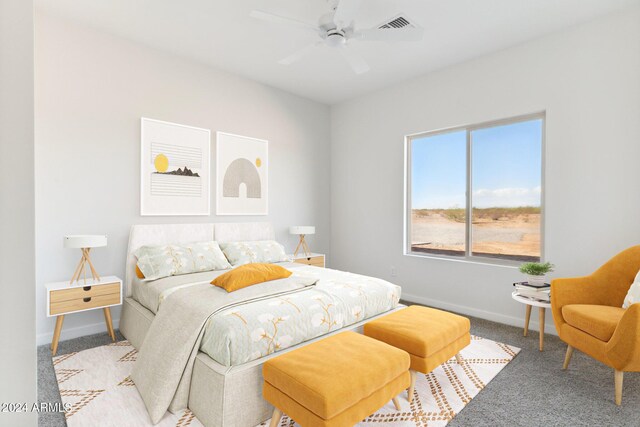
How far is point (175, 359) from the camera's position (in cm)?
195

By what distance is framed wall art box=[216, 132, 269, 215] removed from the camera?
4.13 meters

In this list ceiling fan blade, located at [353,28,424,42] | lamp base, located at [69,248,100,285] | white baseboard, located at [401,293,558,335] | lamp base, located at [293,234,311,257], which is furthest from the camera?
lamp base, located at [293,234,311,257]

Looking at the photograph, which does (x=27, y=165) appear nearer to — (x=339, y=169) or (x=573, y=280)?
(x=573, y=280)

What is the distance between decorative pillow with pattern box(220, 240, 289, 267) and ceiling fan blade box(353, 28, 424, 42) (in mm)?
2476

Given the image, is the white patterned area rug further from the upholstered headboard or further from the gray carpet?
the upholstered headboard

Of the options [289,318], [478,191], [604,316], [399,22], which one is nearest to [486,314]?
[478,191]

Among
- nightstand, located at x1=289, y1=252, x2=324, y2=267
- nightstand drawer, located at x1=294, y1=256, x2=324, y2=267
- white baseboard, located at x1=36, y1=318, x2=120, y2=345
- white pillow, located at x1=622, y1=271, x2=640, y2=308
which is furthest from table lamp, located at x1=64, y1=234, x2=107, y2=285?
white pillow, located at x1=622, y1=271, x2=640, y2=308

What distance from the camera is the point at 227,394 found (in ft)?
5.76

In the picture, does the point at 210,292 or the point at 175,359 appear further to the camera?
the point at 210,292

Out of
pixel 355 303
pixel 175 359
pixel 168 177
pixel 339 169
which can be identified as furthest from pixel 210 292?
pixel 339 169

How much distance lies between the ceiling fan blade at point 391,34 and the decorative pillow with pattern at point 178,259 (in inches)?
99.8

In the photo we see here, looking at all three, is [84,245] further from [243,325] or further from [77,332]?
[243,325]

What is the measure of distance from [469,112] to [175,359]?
3.89 metres

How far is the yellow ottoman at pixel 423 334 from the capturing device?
2.07m
